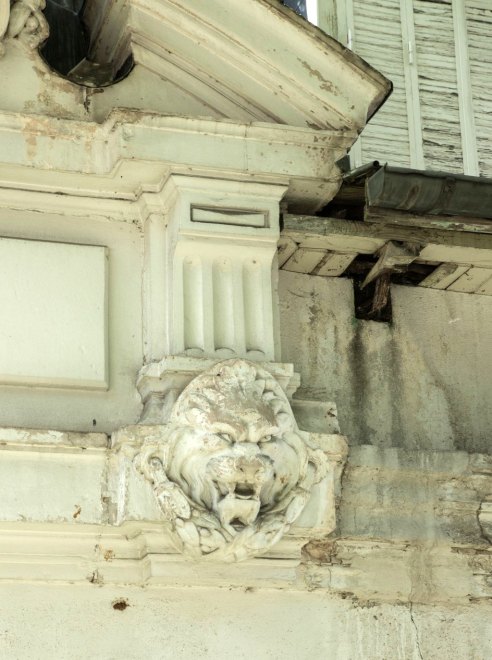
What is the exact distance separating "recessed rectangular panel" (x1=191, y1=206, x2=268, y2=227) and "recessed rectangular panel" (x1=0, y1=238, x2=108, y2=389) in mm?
440

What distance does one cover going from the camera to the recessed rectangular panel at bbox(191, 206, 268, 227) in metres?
6.05

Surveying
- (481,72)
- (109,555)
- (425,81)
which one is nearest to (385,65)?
(425,81)

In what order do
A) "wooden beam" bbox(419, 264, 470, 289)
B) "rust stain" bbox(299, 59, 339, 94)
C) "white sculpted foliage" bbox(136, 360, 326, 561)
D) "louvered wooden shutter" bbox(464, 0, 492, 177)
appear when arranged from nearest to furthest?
"white sculpted foliage" bbox(136, 360, 326, 561)
"rust stain" bbox(299, 59, 339, 94)
"wooden beam" bbox(419, 264, 470, 289)
"louvered wooden shutter" bbox(464, 0, 492, 177)

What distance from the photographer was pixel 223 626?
5852 mm

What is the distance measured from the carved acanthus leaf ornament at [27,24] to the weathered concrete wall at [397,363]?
1449 millimetres

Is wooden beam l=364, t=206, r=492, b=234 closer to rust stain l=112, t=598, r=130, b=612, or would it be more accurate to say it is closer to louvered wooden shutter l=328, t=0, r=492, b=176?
louvered wooden shutter l=328, t=0, r=492, b=176

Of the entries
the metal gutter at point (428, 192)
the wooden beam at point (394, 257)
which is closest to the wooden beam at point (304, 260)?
Result: the wooden beam at point (394, 257)

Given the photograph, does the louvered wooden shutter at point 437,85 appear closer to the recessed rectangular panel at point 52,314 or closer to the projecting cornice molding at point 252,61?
the projecting cornice molding at point 252,61

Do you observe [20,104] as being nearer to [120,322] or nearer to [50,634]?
[120,322]

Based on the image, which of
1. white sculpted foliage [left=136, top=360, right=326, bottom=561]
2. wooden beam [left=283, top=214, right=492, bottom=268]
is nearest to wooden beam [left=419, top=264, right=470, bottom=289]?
wooden beam [left=283, top=214, right=492, bottom=268]

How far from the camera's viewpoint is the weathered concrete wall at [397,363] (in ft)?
21.1

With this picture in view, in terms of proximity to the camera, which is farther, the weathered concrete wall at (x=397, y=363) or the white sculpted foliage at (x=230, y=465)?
the weathered concrete wall at (x=397, y=363)

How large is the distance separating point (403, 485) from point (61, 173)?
6.17ft

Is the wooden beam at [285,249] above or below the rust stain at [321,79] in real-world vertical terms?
below
